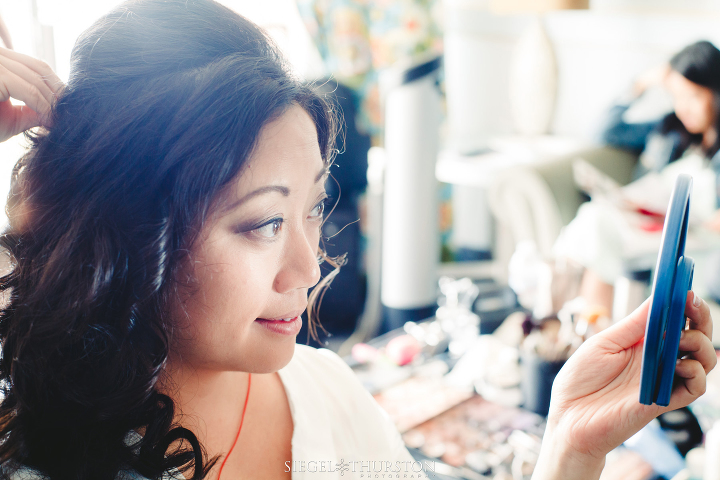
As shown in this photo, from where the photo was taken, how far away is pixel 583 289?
2.02m

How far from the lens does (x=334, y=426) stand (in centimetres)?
90

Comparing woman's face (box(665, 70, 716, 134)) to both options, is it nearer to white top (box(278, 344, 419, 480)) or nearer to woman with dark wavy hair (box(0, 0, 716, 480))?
woman with dark wavy hair (box(0, 0, 716, 480))

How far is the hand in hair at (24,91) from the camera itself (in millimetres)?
671

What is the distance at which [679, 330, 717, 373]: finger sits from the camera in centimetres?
65

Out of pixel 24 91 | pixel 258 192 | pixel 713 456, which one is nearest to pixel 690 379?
pixel 713 456

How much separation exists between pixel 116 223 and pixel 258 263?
0.16 metres

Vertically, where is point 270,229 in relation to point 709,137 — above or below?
above

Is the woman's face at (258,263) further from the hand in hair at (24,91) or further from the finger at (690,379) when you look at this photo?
the finger at (690,379)

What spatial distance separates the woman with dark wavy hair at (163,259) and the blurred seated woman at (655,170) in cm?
129

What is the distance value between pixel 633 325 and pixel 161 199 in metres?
0.60

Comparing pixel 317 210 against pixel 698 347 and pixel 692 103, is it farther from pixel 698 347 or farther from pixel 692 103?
pixel 692 103

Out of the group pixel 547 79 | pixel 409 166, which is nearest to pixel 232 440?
pixel 409 166

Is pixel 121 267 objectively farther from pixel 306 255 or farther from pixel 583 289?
pixel 583 289

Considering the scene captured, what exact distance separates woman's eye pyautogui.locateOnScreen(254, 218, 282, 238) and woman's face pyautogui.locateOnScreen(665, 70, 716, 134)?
85.9 inches
